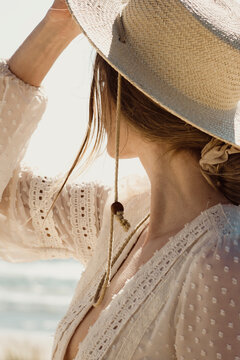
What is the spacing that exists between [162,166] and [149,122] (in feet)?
0.46

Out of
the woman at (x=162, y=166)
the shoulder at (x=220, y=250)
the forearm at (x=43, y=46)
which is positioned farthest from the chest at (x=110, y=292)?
the forearm at (x=43, y=46)

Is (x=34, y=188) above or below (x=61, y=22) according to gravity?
below

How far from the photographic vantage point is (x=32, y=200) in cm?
184

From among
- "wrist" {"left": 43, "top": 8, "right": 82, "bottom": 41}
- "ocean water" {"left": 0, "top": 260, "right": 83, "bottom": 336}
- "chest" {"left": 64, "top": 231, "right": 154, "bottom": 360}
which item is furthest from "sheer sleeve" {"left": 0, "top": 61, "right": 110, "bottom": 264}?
"ocean water" {"left": 0, "top": 260, "right": 83, "bottom": 336}

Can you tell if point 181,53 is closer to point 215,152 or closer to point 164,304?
point 215,152

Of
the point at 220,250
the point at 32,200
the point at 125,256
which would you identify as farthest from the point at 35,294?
the point at 220,250

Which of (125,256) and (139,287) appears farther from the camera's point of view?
(125,256)

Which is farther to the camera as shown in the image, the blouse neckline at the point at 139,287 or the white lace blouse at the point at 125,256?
the blouse neckline at the point at 139,287

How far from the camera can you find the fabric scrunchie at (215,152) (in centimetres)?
135

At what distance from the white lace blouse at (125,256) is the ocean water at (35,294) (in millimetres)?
6884

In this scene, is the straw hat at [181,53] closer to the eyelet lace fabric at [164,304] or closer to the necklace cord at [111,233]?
the necklace cord at [111,233]

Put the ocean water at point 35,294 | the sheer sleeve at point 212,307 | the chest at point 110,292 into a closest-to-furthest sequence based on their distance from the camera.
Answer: the sheer sleeve at point 212,307, the chest at point 110,292, the ocean water at point 35,294

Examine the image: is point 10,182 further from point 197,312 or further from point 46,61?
point 197,312

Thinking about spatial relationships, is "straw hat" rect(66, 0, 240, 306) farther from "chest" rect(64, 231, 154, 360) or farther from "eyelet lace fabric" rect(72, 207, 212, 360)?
"chest" rect(64, 231, 154, 360)
